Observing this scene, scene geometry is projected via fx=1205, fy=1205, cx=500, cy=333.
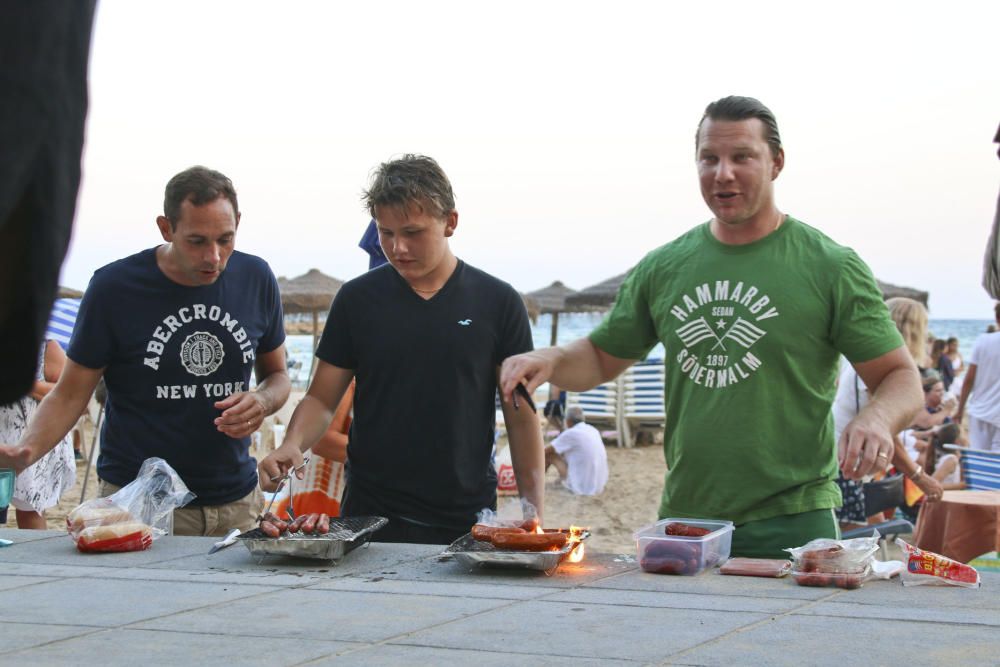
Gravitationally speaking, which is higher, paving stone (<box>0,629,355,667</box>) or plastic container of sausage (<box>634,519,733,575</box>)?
plastic container of sausage (<box>634,519,733,575</box>)

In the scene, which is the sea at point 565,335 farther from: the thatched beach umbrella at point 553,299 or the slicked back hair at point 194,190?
the slicked back hair at point 194,190

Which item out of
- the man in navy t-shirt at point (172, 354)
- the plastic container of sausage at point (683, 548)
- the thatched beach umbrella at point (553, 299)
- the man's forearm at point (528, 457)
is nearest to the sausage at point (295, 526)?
the man in navy t-shirt at point (172, 354)

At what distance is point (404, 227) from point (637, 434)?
44.4 ft

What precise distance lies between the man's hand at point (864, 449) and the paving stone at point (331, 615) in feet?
3.07

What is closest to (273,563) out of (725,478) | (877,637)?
(725,478)

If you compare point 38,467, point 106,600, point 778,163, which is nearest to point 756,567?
point 778,163

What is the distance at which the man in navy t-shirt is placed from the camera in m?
4.27

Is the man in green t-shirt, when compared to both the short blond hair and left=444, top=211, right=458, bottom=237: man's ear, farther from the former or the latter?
the short blond hair

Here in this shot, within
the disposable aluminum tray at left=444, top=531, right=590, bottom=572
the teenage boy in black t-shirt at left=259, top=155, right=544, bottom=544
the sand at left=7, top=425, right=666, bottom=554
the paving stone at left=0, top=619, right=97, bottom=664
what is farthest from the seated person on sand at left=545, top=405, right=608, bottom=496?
the paving stone at left=0, top=619, right=97, bottom=664

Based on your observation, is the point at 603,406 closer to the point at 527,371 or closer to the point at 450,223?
the point at 450,223

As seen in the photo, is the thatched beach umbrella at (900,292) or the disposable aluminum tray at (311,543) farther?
the thatched beach umbrella at (900,292)

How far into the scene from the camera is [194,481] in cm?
439

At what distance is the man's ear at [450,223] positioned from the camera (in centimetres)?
404

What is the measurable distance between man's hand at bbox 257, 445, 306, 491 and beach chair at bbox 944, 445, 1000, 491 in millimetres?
4703
